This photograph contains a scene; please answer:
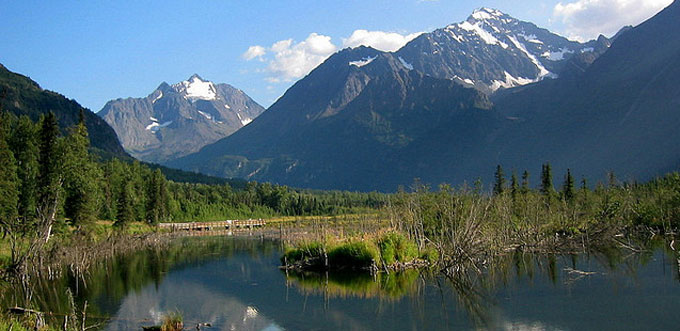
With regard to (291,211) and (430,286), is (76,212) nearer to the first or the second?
(430,286)

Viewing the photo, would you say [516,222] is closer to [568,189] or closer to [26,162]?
[568,189]

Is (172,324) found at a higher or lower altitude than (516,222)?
lower

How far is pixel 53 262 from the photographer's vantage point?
49719 millimetres

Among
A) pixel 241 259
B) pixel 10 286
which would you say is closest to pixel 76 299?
pixel 10 286

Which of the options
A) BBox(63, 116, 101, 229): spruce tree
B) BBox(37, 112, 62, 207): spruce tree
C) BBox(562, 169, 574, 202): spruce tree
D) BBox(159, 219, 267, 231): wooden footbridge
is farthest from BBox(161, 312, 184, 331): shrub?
BBox(159, 219, 267, 231): wooden footbridge

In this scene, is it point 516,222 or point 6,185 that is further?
point 516,222

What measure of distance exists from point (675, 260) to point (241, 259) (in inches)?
1665

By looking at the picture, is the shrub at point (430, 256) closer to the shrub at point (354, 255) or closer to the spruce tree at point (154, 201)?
the shrub at point (354, 255)

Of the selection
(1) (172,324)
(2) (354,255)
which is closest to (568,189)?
(2) (354,255)

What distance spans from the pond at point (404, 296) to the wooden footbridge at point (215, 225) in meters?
73.4

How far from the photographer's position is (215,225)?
475 feet

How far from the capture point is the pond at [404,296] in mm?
29359

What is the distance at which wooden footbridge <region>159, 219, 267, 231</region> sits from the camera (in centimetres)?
12772

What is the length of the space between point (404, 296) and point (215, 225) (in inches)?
4507
